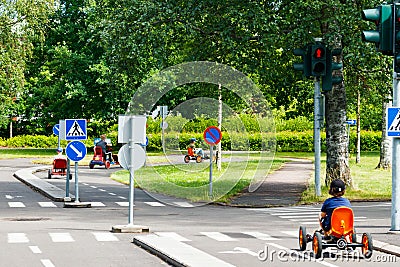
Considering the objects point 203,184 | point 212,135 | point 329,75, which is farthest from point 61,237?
point 203,184

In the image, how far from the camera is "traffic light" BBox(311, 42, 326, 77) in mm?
21969

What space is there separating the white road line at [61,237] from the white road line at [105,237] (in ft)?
1.59

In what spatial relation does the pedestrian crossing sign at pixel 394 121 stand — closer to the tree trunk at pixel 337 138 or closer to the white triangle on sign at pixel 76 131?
the tree trunk at pixel 337 138

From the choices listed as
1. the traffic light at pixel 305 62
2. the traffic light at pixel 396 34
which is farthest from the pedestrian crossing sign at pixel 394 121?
the traffic light at pixel 305 62

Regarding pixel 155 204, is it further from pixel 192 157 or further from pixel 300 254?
pixel 300 254

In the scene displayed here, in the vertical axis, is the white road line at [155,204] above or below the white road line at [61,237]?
above

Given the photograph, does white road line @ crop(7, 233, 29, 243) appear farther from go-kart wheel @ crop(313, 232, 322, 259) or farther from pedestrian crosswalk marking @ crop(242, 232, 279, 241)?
go-kart wheel @ crop(313, 232, 322, 259)

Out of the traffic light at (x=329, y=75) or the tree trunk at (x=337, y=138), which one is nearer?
the traffic light at (x=329, y=75)

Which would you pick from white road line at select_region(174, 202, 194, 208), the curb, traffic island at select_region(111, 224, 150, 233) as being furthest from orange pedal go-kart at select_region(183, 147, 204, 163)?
traffic island at select_region(111, 224, 150, 233)

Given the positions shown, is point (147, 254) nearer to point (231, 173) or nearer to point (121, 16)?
point (121, 16)

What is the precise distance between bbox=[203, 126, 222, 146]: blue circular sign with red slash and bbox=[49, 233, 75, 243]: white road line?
35.1 feet

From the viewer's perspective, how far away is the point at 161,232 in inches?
692

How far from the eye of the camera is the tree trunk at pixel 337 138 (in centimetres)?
2759

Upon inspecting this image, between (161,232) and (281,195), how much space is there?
11527 millimetres
